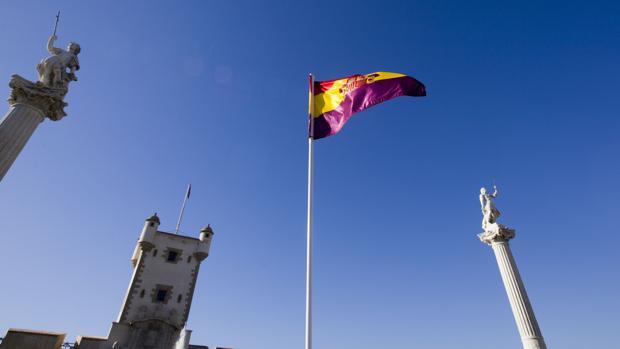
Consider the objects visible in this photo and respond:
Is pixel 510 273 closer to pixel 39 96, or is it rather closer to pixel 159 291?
pixel 39 96

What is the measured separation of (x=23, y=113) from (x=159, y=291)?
2448cm

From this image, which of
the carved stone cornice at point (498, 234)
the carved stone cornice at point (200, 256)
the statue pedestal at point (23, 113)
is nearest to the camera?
the statue pedestal at point (23, 113)

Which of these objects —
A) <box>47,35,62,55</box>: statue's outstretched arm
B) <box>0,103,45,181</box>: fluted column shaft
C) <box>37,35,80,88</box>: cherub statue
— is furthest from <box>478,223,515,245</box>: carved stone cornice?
<box>47,35,62,55</box>: statue's outstretched arm

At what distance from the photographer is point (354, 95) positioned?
1282 cm

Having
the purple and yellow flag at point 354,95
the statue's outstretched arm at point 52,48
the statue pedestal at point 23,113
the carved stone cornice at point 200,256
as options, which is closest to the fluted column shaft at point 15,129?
the statue pedestal at point 23,113

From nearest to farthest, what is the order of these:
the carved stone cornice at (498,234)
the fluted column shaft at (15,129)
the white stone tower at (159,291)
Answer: the fluted column shaft at (15,129), the carved stone cornice at (498,234), the white stone tower at (159,291)

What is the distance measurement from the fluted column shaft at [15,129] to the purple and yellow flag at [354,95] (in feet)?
33.2

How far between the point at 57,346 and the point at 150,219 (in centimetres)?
1785

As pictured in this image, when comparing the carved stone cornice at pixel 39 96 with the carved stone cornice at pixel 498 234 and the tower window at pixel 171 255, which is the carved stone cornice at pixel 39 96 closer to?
the carved stone cornice at pixel 498 234

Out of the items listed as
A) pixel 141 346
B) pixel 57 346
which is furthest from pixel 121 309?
pixel 57 346

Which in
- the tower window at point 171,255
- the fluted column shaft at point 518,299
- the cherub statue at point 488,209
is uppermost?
the tower window at point 171,255

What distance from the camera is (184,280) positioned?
1288 inches

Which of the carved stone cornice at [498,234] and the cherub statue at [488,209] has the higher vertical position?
the cherub statue at [488,209]

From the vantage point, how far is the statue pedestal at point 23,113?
10.1 meters
